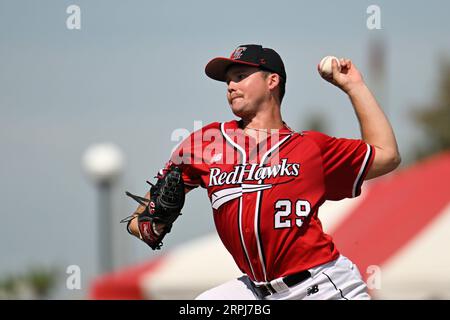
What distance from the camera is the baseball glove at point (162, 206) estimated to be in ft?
15.0

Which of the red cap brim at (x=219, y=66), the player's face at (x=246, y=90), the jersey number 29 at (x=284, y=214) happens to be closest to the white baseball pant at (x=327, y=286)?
the jersey number 29 at (x=284, y=214)

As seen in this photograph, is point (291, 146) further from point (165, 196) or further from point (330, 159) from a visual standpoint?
point (165, 196)

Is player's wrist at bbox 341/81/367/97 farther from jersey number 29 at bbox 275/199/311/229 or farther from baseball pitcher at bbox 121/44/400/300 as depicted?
jersey number 29 at bbox 275/199/311/229

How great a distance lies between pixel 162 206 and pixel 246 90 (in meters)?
0.74

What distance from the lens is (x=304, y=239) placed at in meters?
4.53

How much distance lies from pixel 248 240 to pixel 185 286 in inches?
235

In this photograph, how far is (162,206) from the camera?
4.55m

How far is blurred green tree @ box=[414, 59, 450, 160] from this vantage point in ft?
86.5

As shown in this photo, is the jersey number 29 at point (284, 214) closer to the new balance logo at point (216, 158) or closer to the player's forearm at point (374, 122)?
the new balance logo at point (216, 158)

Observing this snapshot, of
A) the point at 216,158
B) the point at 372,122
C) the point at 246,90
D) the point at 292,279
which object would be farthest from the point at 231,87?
the point at 292,279

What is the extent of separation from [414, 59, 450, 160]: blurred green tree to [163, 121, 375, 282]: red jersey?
22.0 meters

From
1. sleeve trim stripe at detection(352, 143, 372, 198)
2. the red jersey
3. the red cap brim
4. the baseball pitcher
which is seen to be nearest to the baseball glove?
the baseball pitcher

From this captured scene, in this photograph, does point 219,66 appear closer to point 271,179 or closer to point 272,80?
point 272,80
